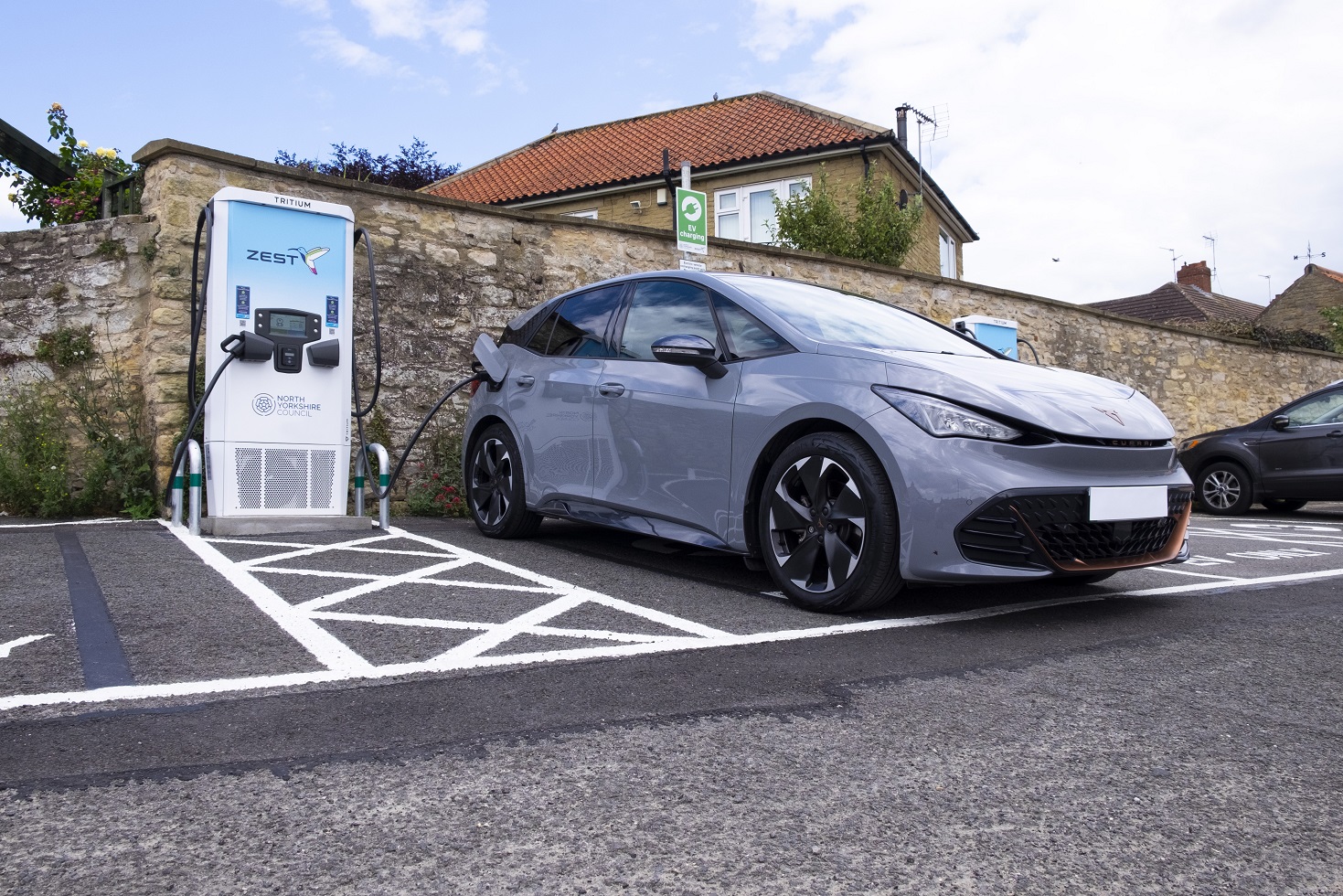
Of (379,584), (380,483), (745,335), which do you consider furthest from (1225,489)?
(379,584)

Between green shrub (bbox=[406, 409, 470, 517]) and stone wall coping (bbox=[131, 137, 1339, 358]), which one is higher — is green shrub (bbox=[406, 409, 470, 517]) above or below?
below

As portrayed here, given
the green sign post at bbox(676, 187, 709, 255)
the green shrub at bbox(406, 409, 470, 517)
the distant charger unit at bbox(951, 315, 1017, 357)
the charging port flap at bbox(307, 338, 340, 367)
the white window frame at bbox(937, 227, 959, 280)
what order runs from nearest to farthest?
the charging port flap at bbox(307, 338, 340, 367) < the green shrub at bbox(406, 409, 470, 517) < the green sign post at bbox(676, 187, 709, 255) < the distant charger unit at bbox(951, 315, 1017, 357) < the white window frame at bbox(937, 227, 959, 280)

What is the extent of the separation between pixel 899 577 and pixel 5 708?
305 centimetres

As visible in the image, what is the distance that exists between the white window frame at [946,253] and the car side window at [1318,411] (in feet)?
59.1

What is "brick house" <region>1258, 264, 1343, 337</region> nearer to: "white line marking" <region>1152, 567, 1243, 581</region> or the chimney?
the chimney

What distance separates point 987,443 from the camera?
4.08 meters

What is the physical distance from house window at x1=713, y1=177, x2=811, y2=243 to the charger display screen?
702 inches

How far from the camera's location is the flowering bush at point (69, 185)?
33.4ft

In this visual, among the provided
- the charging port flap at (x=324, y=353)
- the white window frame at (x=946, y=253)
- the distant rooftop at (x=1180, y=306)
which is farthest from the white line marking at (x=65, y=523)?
the distant rooftop at (x=1180, y=306)

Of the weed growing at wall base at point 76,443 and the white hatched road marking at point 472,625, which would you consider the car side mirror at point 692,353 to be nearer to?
the white hatched road marking at point 472,625

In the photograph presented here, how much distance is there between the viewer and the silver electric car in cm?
407

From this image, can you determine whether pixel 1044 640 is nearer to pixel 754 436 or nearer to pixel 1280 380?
pixel 754 436

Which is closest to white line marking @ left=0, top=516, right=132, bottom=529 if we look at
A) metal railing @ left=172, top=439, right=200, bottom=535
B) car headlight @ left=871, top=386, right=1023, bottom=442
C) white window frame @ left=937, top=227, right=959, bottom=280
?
metal railing @ left=172, top=439, right=200, bottom=535

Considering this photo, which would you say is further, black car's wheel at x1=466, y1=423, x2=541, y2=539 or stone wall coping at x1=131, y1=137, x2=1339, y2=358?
stone wall coping at x1=131, y1=137, x2=1339, y2=358
